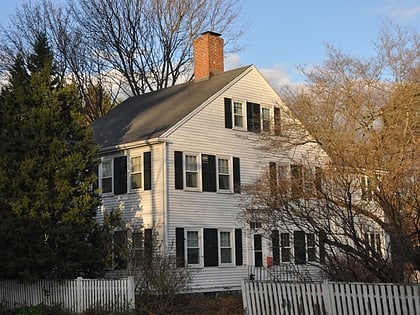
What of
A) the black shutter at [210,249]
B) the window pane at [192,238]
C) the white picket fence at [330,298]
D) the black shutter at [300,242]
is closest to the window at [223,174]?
the black shutter at [210,249]

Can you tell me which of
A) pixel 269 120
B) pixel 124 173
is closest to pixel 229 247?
pixel 124 173

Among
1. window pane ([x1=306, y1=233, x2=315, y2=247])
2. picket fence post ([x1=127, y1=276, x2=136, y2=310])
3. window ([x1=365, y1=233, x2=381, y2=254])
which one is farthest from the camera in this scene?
picket fence post ([x1=127, y1=276, x2=136, y2=310])

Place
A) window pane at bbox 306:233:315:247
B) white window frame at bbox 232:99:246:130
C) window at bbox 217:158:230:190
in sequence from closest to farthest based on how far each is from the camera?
window pane at bbox 306:233:315:247 < window at bbox 217:158:230:190 < white window frame at bbox 232:99:246:130

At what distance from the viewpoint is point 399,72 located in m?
22.1

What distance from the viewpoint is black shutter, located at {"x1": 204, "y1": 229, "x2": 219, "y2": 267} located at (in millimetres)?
24750

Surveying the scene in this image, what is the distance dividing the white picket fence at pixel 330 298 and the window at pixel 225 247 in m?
11.1

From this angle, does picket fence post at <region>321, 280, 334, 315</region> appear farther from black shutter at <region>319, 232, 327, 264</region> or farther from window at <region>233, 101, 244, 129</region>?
window at <region>233, 101, 244, 129</region>

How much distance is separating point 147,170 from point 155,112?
4.11 meters

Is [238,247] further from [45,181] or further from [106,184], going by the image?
[45,181]

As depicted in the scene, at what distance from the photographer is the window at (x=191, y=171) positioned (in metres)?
24.9

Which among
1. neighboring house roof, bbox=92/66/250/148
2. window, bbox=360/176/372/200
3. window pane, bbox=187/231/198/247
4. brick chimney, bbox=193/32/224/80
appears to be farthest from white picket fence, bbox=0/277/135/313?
brick chimney, bbox=193/32/224/80

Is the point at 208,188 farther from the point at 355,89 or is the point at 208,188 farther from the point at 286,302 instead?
the point at 286,302

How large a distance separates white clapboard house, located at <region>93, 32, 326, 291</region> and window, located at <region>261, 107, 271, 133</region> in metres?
0.04

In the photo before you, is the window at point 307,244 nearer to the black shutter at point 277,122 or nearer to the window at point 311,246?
the window at point 311,246
